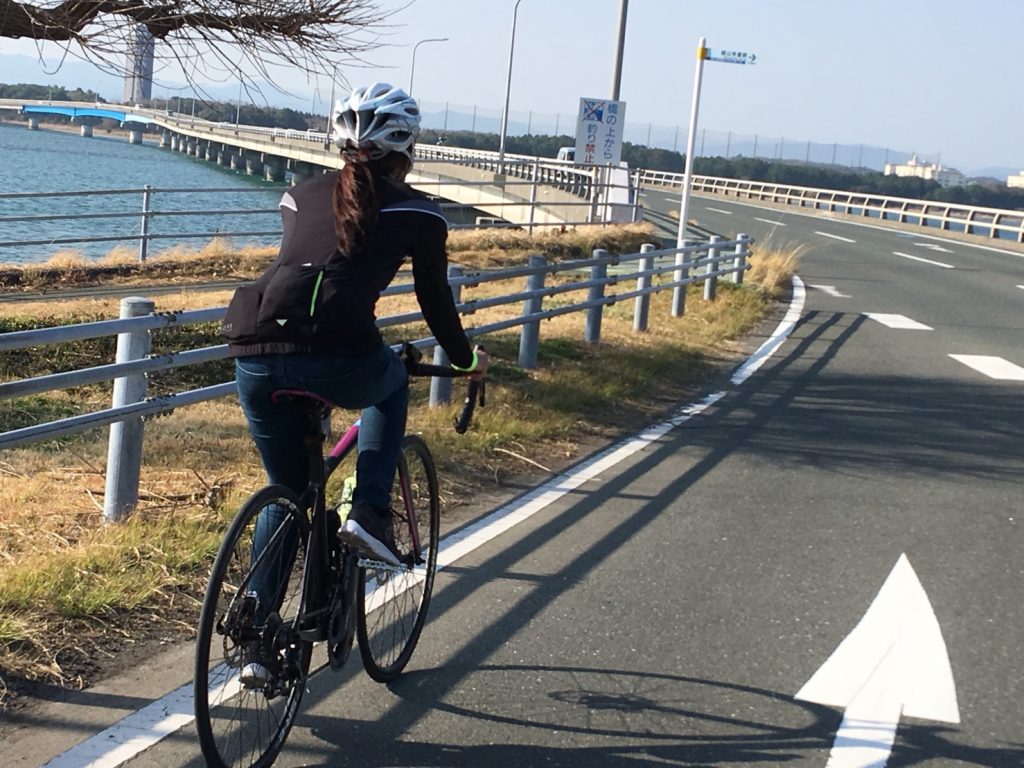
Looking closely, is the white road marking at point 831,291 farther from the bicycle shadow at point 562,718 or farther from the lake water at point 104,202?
the bicycle shadow at point 562,718

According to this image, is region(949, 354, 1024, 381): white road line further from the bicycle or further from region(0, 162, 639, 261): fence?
region(0, 162, 639, 261): fence

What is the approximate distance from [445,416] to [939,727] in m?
4.60

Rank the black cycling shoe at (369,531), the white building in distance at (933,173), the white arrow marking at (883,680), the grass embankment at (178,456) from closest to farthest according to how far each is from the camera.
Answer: the black cycling shoe at (369,531) < the white arrow marking at (883,680) < the grass embankment at (178,456) < the white building in distance at (933,173)

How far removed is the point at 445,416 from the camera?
330 inches

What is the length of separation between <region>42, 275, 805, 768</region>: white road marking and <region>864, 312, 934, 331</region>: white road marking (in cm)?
482

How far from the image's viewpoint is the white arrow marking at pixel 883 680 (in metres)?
4.20

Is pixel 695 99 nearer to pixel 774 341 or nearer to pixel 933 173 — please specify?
pixel 774 341

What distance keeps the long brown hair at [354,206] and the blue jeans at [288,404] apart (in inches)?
13.4

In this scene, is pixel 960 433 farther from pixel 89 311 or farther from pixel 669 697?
pixel 89 311

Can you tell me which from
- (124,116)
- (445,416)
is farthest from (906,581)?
(124,116)

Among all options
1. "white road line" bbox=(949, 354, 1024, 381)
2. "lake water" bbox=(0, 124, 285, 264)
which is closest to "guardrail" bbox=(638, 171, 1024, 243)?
"lake water" bbox=(0, 124, 285, 264)

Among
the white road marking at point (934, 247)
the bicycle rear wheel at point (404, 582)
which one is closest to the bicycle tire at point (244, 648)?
the bicycle rear wheel at point (404, 582)

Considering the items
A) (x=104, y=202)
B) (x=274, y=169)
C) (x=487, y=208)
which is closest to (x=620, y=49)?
(x=487, y=208)

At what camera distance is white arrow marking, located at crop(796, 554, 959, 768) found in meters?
4.20
